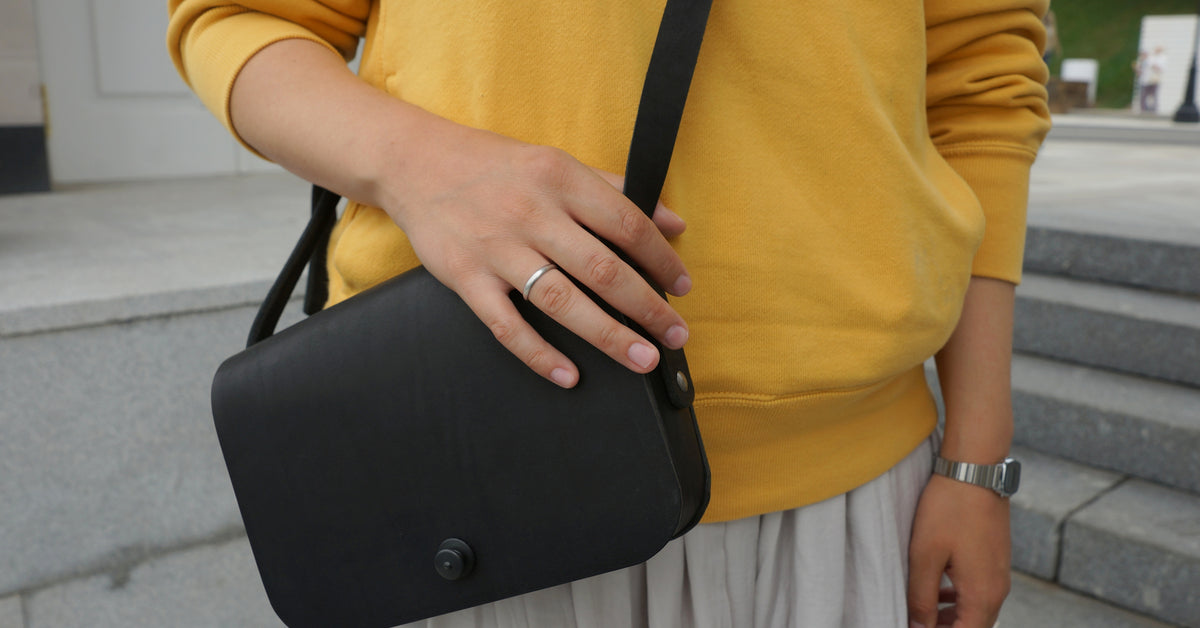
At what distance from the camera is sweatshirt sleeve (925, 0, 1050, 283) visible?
0.69 metres

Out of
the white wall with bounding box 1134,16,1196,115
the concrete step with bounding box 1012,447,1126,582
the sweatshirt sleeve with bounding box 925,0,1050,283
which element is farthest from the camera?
the white wall with bounding box 1134,16,1196,115

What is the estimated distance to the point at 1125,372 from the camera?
7.01 feet

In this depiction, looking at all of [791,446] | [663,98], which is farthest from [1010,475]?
[663,98]

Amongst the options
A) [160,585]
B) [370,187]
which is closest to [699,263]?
[370,187]

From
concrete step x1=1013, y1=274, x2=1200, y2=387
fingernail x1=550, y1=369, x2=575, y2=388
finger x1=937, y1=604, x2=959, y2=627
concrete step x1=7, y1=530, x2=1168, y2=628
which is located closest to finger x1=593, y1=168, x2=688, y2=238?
fingernail x1=550, y1=369, x2=575, y2=388

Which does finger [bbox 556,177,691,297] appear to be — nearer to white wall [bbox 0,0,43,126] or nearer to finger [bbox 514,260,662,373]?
finger [bbox 514,260,662,373]

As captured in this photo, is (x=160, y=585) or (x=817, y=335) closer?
(x=817, y=335)

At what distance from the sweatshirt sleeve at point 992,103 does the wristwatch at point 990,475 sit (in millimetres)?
162

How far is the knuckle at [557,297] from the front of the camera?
0.44 meters

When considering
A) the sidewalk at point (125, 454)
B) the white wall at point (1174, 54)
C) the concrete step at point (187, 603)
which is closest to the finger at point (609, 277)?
the sidewalk at point (125, 454)

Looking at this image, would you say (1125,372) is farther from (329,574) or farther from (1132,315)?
(329,574)

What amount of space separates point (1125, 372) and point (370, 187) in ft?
7.15

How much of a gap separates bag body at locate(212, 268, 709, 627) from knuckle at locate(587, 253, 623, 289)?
0.15 feet

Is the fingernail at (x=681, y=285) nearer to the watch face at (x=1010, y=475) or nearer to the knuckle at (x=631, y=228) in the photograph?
the knuckle at (x=631, y=228)
